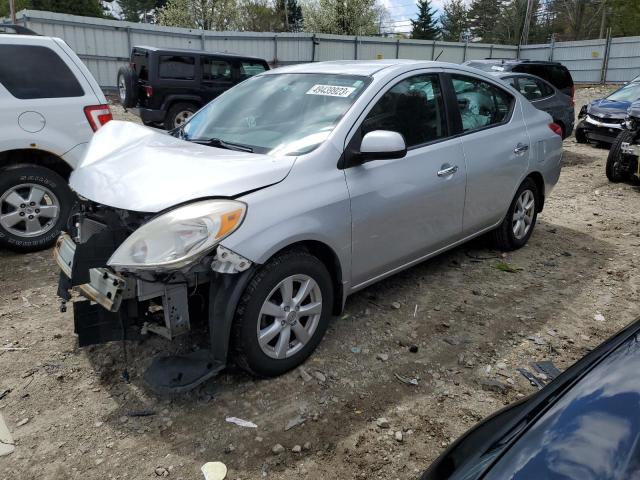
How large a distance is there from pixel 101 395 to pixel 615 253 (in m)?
4.78

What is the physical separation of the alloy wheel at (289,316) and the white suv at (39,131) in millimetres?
2988

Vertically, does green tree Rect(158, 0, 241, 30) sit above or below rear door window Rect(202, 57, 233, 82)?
above

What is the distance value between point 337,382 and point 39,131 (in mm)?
3568

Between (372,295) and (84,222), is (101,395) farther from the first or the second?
(372,295)

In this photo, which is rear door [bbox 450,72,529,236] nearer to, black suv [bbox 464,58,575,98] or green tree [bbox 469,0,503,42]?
black suv [bbox 464,58,575,98]

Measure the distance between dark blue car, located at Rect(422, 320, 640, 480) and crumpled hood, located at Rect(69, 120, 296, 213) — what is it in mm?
1657

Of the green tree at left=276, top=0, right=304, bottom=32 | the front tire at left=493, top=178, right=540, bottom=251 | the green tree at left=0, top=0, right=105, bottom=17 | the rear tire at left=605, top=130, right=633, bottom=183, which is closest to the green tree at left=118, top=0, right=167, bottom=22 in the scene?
the green tree at left=276, top=0, right=304, bottom=32

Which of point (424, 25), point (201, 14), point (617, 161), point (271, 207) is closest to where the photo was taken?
point (271, 207)

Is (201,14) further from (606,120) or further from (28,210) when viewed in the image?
(28,210)

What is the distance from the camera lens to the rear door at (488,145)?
407 cm

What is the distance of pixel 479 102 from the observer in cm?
434

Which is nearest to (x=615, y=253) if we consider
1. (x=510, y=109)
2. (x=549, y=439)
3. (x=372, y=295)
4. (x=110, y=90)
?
(x=510, y=109)

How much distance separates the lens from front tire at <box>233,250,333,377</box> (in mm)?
2660

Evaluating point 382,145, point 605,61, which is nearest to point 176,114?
point 382,145
